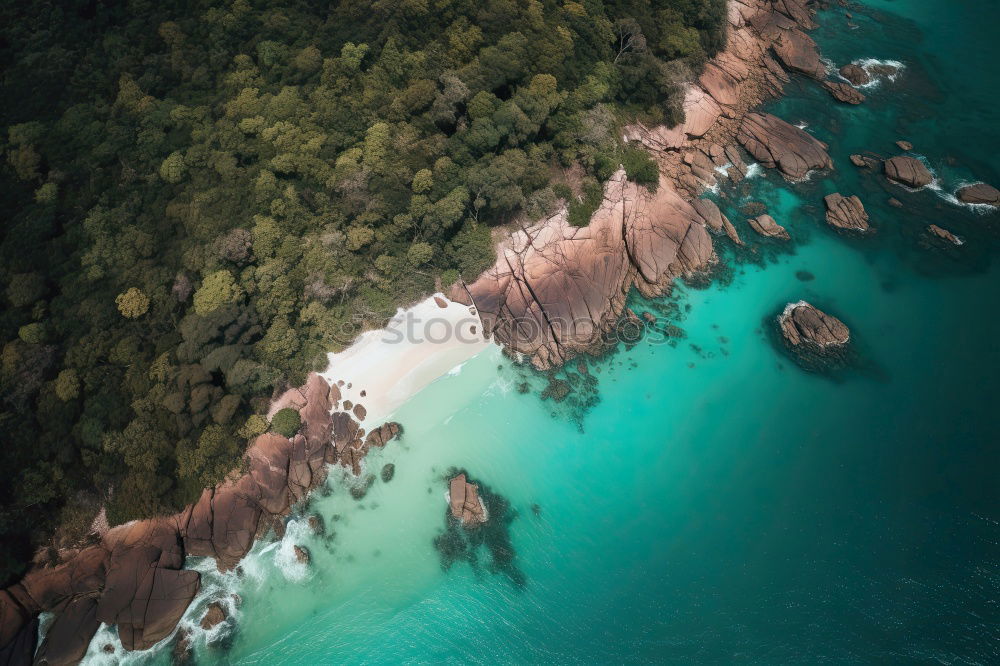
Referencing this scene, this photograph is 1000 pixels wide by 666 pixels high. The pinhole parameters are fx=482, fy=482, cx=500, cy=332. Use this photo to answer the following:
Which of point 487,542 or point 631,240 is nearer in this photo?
point 487,542

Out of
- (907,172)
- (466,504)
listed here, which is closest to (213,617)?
(466,504)

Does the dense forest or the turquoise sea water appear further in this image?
the dense forest

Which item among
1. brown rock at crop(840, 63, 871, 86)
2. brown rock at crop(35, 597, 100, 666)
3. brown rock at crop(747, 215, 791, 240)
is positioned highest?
brown rock at crop(840, 63, 871, 86)

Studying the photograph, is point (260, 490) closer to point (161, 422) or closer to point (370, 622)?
point (161, 422)

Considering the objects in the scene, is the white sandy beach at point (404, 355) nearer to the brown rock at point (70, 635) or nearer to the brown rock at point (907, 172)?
the brown rock at point (70, 635)

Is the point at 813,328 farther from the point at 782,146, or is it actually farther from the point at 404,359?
the point at 404,359

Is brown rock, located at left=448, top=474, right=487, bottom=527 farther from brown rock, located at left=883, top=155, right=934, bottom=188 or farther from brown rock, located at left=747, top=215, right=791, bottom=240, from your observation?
brown rock, located at left=883, top=155, right=934, bottom=188

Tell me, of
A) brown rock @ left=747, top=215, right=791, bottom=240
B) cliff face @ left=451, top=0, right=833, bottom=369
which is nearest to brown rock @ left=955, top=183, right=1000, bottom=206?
cliff face @ left=451, top=0, right=833, bottom=369

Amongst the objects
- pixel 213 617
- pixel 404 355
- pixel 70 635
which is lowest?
pixel 70 635
